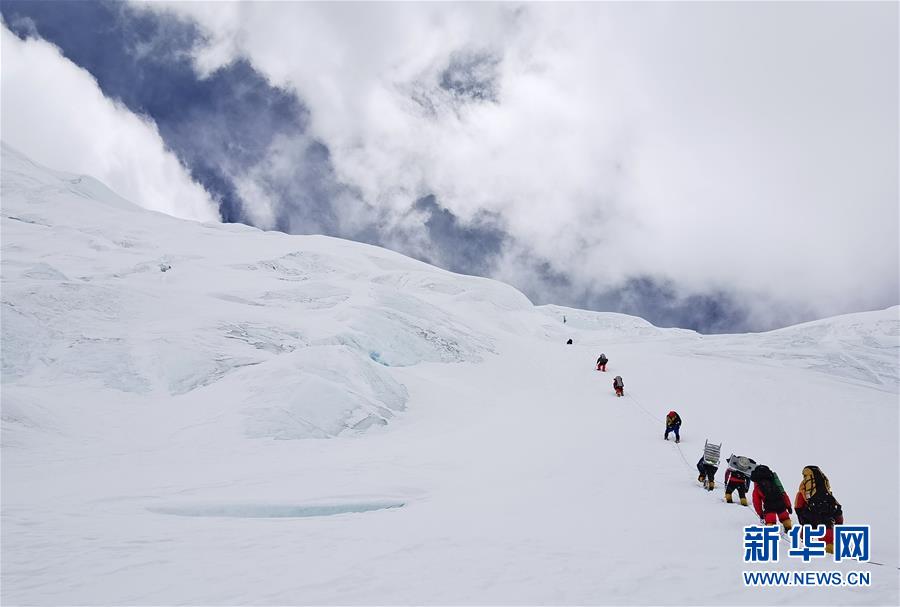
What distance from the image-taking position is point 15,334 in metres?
22.6

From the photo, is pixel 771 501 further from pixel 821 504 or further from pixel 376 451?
pixel 376 451

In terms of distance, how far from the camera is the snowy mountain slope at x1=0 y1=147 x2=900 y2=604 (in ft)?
25.3

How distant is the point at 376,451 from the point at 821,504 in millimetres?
13127

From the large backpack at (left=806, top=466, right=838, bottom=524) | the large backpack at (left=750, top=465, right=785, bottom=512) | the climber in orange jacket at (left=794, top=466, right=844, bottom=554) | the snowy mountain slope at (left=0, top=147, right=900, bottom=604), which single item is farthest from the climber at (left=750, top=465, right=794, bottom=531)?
the snowy mountain slope at (left=0, top=147, right=900, bottom=604)

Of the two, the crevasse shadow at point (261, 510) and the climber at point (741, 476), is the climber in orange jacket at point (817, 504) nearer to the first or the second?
the climber at point (741, 476)

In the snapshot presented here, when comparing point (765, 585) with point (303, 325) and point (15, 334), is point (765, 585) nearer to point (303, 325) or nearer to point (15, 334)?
point (303, 325)

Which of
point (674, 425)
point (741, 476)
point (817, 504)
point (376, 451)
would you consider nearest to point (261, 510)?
point (376, 451)

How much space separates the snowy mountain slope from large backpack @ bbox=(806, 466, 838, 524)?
122 centimetres

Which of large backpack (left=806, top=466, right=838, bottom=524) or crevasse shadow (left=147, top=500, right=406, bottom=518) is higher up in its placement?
large backpack (left=806, top=466, right=838, bottom=524)

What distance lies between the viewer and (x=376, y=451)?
17.5 metres

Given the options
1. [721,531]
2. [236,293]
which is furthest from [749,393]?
[236,293]

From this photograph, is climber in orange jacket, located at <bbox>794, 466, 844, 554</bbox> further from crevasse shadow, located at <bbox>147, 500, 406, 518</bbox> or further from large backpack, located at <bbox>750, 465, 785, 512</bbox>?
crevasse shadow, located at <bbox>147, 500, 406, 518</bbox>

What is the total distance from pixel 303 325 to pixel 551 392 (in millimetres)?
17567

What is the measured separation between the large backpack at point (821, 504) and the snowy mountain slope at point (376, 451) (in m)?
1.22
